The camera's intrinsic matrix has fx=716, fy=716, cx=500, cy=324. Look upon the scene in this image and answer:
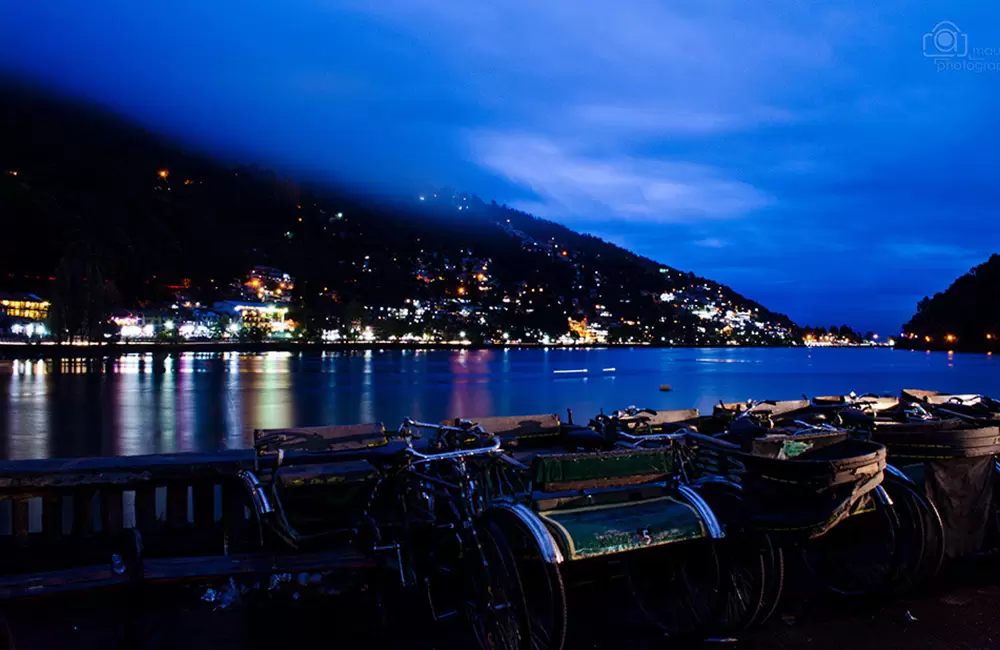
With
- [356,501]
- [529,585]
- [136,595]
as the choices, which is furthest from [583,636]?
[136,595]

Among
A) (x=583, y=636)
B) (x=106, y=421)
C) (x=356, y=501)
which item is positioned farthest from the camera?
(x=106, y=421)

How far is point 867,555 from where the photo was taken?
637cm

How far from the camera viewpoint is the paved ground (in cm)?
452

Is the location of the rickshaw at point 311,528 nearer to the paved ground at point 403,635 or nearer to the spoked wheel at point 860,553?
the paved ground at point 403,635

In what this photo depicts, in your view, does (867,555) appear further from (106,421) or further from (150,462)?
(106,421)

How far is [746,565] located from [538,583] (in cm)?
147

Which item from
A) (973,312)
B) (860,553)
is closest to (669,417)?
(860,553)

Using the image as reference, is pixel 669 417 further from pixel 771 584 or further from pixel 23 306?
pixel 23 306

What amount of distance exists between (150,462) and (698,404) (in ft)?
159

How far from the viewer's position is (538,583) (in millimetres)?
5258

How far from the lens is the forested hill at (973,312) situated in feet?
551

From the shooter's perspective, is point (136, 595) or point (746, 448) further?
point (746, 448)

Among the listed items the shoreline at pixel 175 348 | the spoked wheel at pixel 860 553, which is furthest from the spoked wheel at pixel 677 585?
the shoreline at pixel 175 348

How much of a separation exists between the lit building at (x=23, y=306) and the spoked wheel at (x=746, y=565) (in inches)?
6801
